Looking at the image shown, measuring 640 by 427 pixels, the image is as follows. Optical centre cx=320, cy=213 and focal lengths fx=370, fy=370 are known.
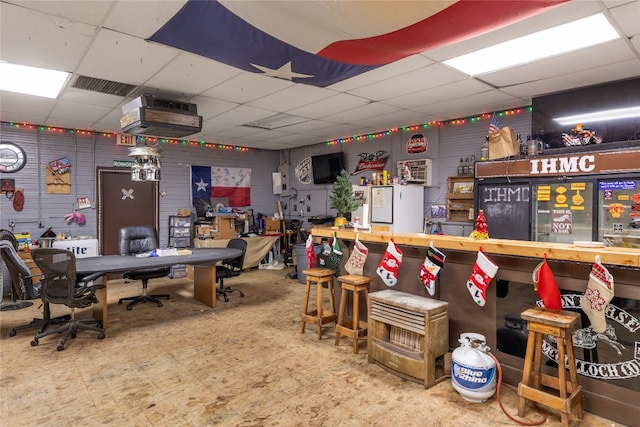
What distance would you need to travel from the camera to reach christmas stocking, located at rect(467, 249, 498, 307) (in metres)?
2.86

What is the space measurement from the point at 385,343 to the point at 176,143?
634cm

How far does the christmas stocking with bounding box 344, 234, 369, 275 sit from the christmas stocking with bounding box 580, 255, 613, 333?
195 centimetres

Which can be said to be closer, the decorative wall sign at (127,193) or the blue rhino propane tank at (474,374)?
the blue rhino propane tank at (474,374)

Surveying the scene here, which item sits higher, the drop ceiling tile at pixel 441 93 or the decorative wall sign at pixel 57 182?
the drop ceiling tile at pixel 441 93

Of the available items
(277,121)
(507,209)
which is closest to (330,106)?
(277,121)

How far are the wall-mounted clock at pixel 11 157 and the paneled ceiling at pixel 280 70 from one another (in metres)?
0.44

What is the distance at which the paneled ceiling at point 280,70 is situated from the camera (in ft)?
7.98

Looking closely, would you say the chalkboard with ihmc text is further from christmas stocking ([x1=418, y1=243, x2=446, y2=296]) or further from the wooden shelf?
christmas stocking ([x1=418, y1=243, x2=446, y2=296])

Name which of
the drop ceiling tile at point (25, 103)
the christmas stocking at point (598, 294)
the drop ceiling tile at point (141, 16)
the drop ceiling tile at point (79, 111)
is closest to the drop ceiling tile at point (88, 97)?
the drop ceiling tile at point (79, 111)

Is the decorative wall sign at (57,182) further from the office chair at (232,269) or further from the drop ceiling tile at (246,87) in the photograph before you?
the drop ceiling tile at (246,87)

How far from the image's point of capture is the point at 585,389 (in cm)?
260

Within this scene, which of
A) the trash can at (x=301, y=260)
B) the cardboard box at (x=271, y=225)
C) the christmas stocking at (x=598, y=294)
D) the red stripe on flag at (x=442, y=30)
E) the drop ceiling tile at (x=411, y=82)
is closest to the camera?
the red stripe on flag at (x=442, y=30)

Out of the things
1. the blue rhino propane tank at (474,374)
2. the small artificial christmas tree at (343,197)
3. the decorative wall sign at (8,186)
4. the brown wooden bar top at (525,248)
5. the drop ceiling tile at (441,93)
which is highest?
the drop ceiling tile at (441,93)

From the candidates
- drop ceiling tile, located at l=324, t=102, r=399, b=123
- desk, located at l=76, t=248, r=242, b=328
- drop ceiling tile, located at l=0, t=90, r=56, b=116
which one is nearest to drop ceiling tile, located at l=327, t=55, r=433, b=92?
drop ceiling tile, located at l=324, t=102, r=399, b=123
